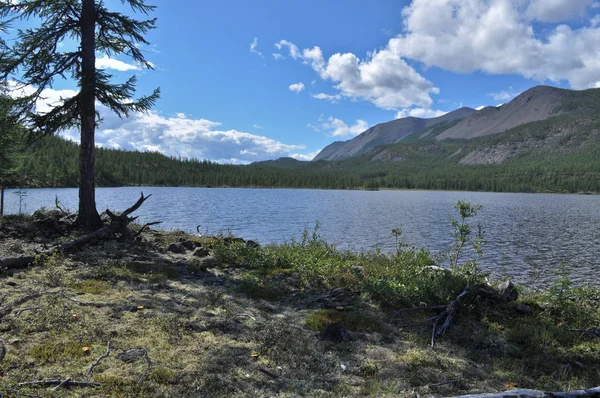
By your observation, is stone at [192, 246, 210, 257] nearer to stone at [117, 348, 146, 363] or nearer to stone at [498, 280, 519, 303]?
stone at [117, 348, 146, 363]

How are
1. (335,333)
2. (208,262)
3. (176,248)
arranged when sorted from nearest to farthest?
(335,333) → (208,262) → (176,248)

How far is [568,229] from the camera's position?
40312 millimetres

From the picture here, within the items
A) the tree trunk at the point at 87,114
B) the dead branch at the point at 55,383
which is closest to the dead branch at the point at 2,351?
the dead branch at the point at 55,383

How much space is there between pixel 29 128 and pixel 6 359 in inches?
458

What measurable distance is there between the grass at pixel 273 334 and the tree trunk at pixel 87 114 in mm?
3643

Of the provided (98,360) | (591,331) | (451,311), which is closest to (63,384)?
(98,360)

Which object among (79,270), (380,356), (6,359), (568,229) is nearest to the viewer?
(6,359)

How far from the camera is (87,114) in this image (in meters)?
13.4

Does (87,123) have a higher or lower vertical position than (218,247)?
higher

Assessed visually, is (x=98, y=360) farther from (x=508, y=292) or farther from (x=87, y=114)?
(x=87, y=114)

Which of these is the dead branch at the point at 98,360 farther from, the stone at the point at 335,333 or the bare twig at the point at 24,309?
the stone at the point at 335,333

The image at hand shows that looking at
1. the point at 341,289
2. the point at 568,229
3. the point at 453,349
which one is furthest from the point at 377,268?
the point at 568,229

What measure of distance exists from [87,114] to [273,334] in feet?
39.0

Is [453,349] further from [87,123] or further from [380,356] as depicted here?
[87,123]
